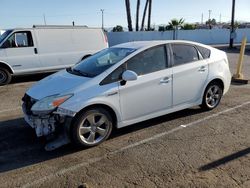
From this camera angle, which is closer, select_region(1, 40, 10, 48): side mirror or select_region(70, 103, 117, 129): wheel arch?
select_region(70, 103, 117, 129): wheel arch

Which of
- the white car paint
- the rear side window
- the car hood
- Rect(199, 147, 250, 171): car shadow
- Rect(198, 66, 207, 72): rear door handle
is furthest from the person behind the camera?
the white car paint

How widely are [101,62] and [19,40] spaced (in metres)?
6.15

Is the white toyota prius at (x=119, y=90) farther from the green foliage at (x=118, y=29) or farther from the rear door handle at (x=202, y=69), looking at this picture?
the green foliage at (x=118, y=29)

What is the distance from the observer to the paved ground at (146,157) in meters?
3.70

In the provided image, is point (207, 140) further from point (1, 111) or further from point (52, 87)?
point (1, 111)

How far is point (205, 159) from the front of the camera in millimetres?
4180

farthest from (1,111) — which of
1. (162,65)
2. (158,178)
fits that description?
(158,178)

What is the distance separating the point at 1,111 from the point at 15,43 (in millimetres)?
4231

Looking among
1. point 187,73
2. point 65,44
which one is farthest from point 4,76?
point 187,73

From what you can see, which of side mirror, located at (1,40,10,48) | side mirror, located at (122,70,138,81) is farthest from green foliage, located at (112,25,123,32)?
side mirror, located at (122,70,138,81)

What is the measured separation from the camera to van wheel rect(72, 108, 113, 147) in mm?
4445

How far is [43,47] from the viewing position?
424 inches

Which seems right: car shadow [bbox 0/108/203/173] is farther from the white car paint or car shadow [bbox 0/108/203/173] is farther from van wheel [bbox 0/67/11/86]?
the white car paint

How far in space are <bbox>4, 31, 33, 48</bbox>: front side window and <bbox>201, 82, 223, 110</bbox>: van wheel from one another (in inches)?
271
